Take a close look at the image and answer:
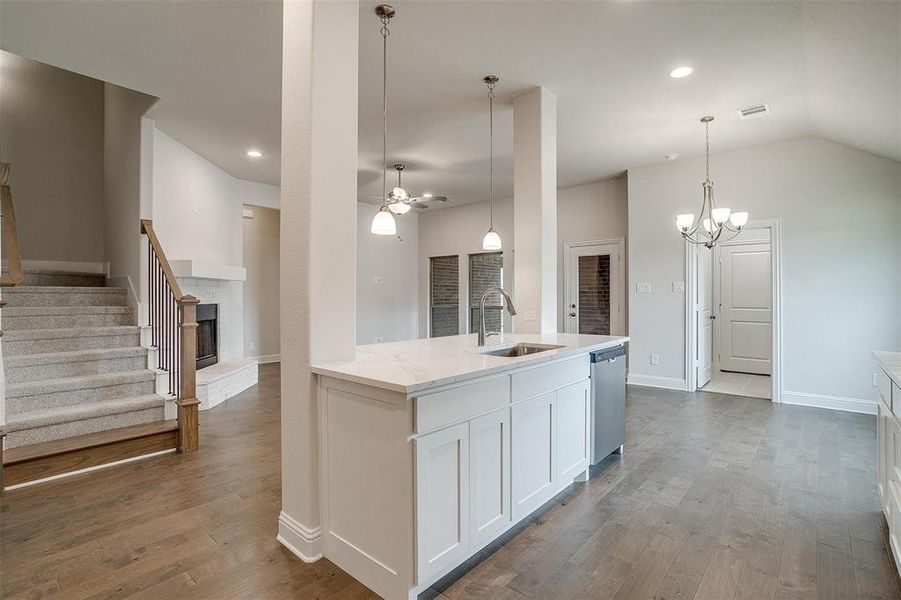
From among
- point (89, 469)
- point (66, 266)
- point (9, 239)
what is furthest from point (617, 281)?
point (66, 266)

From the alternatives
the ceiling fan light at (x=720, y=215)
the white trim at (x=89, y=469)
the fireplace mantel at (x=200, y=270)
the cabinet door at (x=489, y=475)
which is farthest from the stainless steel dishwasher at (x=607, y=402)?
the fireplace mantel at (x=200, y=270)

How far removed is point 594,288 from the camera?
6785 millimetres

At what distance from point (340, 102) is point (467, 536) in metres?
2.07

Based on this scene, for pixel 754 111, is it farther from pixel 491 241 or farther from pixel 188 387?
pixel 188 387

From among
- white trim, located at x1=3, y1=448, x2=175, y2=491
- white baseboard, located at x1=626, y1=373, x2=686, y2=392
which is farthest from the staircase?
white baseboard, located at x1=626, y1=373, x2=686, y2=392

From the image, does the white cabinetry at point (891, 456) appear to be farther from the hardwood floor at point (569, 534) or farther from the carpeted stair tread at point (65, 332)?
the carpeted stair tread at point (65, 332)

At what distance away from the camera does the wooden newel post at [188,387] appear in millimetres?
3367

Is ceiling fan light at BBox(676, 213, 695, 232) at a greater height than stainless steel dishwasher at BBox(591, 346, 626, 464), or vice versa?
ceiling fan light at BBox(676, 213, 695, 232)

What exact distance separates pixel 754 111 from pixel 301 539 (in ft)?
16.1

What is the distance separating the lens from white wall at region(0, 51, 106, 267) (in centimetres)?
492

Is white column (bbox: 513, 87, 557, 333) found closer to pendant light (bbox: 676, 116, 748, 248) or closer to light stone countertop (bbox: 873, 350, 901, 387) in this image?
pendant light (bbox: 676, 116, 748, 248)

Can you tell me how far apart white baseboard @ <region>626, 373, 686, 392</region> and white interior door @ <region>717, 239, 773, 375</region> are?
2.40 metres

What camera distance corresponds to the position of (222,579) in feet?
6.15

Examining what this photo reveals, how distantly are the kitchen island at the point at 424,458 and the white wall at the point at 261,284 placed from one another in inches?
228
